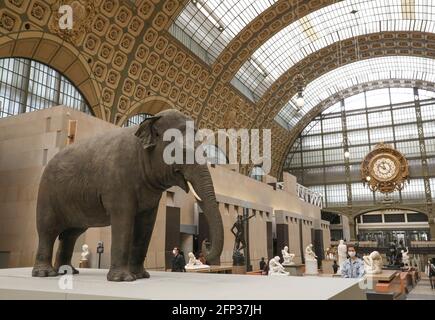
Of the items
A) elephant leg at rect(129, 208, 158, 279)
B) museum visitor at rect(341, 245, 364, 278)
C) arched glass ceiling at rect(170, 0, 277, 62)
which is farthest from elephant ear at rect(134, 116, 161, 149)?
arched glass ceiling at rect(170, 0, 277, 62)

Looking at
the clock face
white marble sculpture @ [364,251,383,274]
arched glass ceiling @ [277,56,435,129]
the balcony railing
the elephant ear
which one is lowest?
white marble sculpture @ [364,251,383,274]

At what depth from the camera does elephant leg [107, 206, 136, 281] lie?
10.4 ft

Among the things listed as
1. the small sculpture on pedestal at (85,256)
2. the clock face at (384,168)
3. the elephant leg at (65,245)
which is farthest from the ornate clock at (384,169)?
the elephant leg at (65,245)

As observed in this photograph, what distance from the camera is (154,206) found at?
348 cm

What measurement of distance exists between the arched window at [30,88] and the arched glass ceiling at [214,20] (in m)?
7.87

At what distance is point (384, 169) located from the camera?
3956cm

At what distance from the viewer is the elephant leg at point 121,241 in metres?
3.17

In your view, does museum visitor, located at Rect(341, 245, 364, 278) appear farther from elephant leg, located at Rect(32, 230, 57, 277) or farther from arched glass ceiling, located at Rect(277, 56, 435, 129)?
arched glass ceiling, located at Rect(277, 56, 435, 129)

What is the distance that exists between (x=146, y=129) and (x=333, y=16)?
1277 inches

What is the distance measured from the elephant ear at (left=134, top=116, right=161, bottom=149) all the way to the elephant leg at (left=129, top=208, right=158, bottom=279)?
701mm

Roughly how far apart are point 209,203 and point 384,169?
4090 cm

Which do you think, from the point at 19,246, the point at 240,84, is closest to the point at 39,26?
the point at 19,246

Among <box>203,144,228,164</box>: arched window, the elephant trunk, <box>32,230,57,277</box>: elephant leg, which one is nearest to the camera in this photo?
the elephant trunk

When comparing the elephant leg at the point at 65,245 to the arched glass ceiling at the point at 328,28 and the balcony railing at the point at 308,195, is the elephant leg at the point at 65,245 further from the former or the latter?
the balcony railing at the point at 308,195
